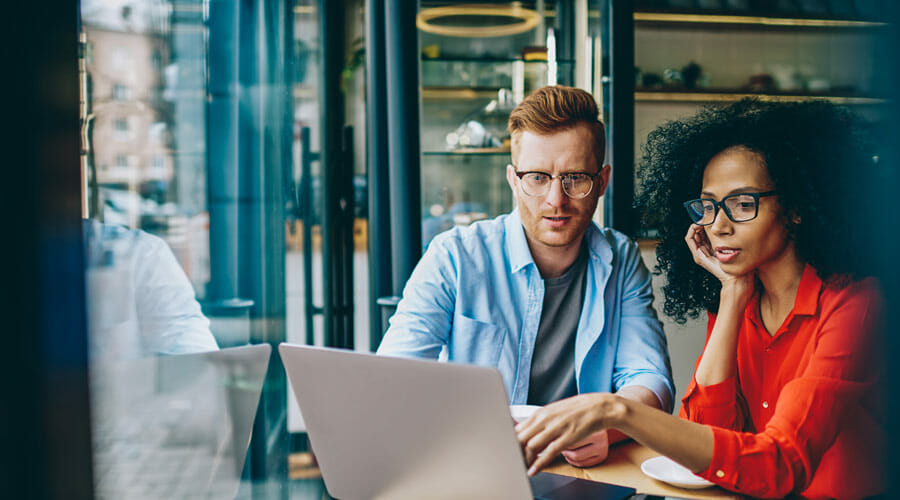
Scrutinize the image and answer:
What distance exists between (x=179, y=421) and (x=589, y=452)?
26.1 inches

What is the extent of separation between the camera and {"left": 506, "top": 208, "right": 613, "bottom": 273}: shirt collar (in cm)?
163

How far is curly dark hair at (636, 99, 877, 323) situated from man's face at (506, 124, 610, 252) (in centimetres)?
16

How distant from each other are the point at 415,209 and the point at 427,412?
1.36 meters

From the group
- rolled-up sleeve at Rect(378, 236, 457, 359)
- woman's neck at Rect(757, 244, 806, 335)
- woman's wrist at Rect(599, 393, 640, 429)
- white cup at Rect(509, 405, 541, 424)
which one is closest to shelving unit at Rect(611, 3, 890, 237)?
rolled-up sleeve at Rect(378, 236, 457, 359)

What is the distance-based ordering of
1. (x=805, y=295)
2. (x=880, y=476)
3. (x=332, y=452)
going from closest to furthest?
(x=880, y=476), (x=332, y=452), (x=805, y=295)

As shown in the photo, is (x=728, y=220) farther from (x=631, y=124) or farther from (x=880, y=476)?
(x=631, y=124)

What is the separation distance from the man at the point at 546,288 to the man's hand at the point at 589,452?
19.4 inches

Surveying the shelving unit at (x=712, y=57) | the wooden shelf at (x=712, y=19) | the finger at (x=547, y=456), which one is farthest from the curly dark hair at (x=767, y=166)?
the wooden shelf at (x=712, y=19)

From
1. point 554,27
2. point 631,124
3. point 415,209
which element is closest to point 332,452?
point 415,209

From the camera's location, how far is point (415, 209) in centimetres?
212

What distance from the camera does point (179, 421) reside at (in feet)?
3.38

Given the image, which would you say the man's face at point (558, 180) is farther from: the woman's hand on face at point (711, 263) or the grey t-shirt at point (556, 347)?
the woman's hand on face at point (711, 263)

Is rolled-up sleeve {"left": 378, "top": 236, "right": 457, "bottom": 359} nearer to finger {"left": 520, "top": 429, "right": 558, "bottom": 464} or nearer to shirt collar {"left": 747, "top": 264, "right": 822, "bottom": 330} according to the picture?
finger {"left": 520, "top": 429, "right": 558, "bottom": 464}

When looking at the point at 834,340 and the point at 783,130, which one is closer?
the point at 834,340
